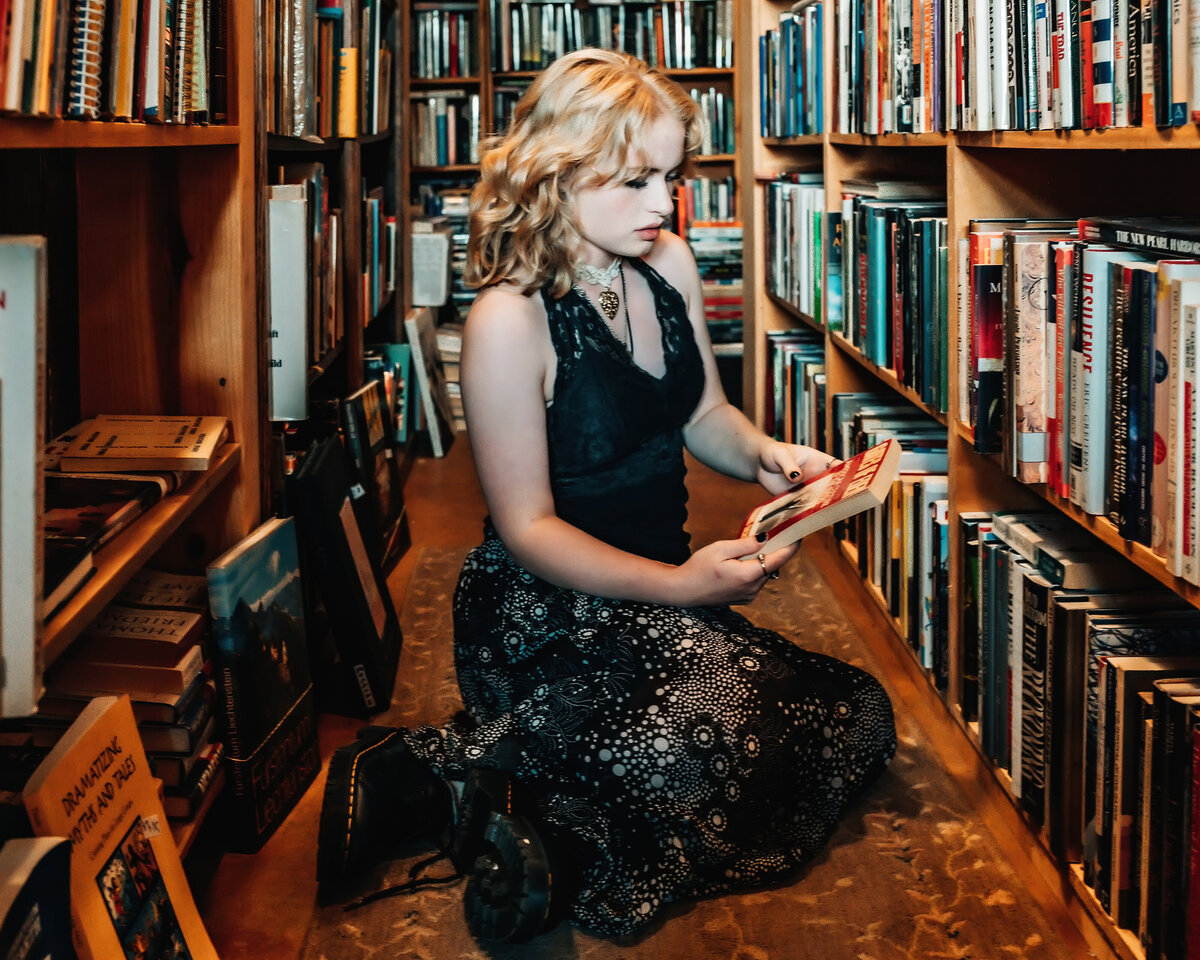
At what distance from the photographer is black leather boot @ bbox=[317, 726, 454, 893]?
1.62 m

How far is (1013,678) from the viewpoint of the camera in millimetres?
1639

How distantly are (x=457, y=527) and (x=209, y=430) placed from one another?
1698 millimetres

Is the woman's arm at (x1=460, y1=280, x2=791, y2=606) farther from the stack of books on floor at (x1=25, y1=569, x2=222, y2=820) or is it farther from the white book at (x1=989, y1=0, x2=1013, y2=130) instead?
the white book at (x1=989, y1=0, x2=1013, y2=130)

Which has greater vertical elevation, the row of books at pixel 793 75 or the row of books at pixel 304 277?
the row of books at pixel 793 75

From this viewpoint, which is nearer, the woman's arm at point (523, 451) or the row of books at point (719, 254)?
the woman's arm at point (523, 451)

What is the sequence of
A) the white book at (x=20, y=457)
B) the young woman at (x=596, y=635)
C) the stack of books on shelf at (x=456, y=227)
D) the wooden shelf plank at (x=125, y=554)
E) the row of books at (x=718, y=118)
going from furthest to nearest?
the row of books at (x=718, y=118) < the stack of books on shelf at (x=456, y=227) < the young woman at (x=596, y=635) < the wooden shelf plank at (x=125, y=554) < the white book at (x=20, y=457)

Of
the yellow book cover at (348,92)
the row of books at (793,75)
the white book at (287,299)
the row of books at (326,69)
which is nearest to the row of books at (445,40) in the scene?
the row of books at (326,69)

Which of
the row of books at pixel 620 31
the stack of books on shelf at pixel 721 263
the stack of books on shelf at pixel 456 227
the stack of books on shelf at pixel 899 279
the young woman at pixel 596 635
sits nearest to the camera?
the young woman at pixel 596 635

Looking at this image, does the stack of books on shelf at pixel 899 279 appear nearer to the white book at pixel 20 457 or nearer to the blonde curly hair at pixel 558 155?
the blonde curly hair at pixel 558 155

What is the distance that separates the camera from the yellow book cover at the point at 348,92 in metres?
2.80

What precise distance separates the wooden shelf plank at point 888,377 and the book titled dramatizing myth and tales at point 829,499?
0.45 metres

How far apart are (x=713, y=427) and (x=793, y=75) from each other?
67.7 inches

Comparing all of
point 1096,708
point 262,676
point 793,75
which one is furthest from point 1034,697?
point 793,75

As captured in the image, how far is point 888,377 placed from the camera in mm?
2334
